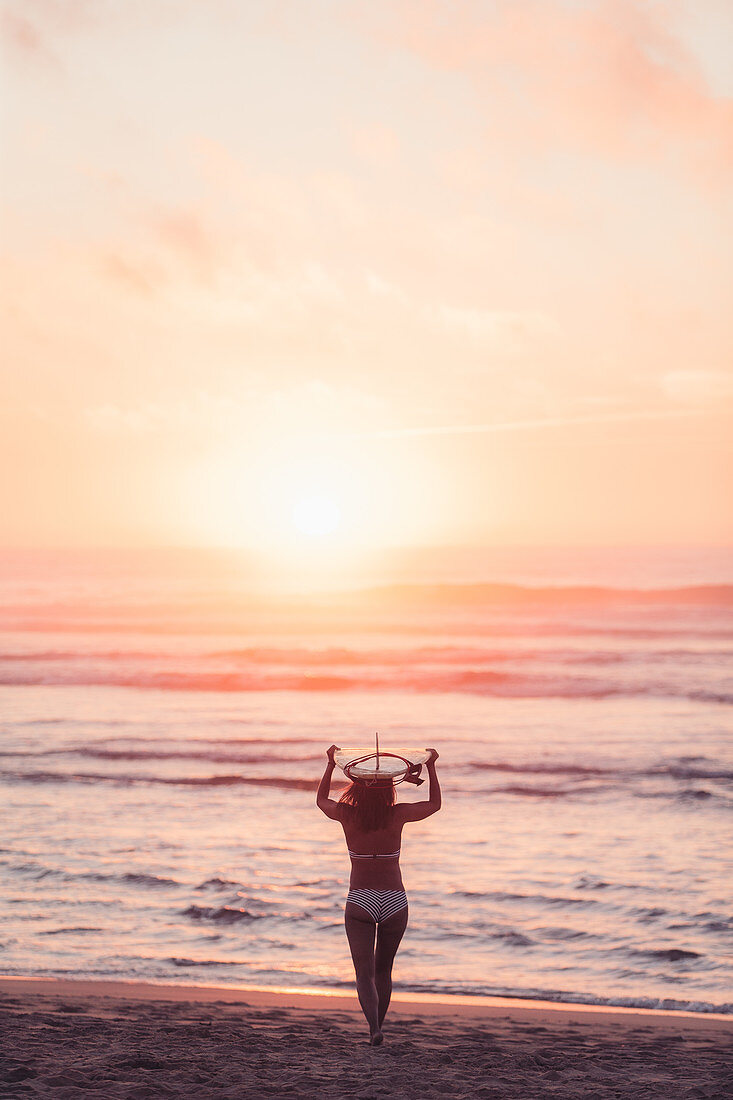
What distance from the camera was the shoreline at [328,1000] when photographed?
8.25 meters

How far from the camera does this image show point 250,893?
11.7m

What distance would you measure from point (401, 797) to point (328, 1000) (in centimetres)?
603

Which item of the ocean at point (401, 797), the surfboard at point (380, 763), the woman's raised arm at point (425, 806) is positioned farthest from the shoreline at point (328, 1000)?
the surfboard at point (380, 763)

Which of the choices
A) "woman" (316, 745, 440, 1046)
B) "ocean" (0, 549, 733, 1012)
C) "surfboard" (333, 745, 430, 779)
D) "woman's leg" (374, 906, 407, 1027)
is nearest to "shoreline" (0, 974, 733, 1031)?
"ocean" (0, 549, 733, 1012)

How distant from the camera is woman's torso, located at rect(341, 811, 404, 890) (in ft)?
21.4

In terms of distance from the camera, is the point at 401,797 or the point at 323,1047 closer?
the point at 323,1047

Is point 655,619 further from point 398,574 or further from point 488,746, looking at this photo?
point 398,574

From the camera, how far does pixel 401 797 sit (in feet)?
47.8

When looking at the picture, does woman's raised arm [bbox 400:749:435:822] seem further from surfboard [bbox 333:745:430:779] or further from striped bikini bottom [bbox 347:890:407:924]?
striped bikini bottom [bbox 347:890:407:924]

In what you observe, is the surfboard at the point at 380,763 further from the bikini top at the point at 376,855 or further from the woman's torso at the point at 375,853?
the bikini top at the point at 376,855

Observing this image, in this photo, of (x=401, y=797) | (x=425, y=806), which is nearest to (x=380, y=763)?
(x=425, y=806)

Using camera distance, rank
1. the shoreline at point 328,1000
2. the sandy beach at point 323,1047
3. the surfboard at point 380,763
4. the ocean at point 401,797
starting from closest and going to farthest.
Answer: the sandy beach at point 323,1047 → the surfboard at point 380,763 → the shoreline at point 328,1000 → the ocean at point 401,797

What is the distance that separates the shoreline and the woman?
2.05 metres

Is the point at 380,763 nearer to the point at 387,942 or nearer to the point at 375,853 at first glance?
the point at 375,853
